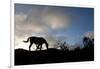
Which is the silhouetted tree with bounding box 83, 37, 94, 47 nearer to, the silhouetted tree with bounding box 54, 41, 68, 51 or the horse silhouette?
the silhouetted tree with bounding box 54, 41, 68, 51

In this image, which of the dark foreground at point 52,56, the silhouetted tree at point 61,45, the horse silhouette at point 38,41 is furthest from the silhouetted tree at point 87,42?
the horse silhouette at point 38,41

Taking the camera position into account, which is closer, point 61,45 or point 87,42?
point 61,45

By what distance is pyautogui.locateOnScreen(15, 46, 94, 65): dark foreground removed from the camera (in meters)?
2.38

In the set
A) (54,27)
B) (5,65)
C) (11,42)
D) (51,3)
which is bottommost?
(5,65)

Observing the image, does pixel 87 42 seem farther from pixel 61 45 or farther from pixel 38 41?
pixel 38 41

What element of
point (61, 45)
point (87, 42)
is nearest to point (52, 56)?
point (61, 45)

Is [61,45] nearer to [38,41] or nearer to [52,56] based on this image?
[52,56]

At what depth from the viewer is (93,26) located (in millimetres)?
2668

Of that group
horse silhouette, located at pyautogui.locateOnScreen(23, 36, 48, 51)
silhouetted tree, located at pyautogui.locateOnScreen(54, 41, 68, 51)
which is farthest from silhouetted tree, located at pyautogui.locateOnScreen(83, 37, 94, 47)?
horse silhouette, located at pyautogui.locateOnScreen(23, 36, 48, 51)

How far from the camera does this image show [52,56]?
8.20ft

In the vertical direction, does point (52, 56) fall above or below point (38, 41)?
below
